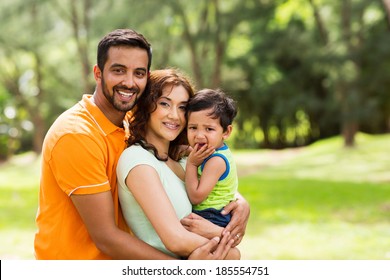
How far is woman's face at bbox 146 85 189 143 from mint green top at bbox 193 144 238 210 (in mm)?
283

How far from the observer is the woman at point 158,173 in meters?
2.82

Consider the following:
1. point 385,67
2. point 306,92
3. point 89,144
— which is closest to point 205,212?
point 89,144

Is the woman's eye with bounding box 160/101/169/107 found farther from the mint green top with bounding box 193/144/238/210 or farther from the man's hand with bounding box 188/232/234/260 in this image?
the man's hand with bounding box 188/232/234/260

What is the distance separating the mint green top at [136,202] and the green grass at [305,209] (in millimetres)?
4798

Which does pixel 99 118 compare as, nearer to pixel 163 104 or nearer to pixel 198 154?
pixel 163 104

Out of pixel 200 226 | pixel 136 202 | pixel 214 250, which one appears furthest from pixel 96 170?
pixel 214 250

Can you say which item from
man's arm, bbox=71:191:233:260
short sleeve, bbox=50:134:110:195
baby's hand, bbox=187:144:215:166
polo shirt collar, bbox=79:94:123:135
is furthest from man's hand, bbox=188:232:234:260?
polo shirt collar, bbox=79:94:123:135

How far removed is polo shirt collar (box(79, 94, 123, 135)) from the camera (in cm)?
303

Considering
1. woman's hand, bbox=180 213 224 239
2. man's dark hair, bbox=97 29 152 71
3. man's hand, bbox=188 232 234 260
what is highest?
man's dark hair, bbox=97 29 152 71

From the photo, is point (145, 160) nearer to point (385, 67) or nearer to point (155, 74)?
point (155, 74)

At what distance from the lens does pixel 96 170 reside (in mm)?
2846

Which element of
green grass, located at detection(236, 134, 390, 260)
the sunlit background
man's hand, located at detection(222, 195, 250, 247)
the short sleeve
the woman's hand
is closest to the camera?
→ the short sleeve

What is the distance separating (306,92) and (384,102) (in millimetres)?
4045

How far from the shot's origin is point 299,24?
28188 millimetres
